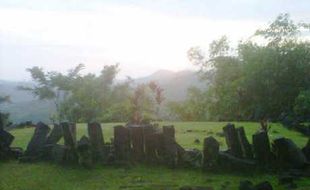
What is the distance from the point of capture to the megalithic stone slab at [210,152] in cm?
1766

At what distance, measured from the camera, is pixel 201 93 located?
71188 millimetres

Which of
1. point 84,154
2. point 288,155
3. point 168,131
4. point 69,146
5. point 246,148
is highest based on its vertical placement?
point 168,131

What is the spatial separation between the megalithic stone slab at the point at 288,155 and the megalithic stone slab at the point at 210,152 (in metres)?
2.45

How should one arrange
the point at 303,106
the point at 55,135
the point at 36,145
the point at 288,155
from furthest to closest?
1. the point at 303,106
2. the point at 55,135
3. the point at 36,145
4. the point at 288,155

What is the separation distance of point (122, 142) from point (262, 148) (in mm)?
5774

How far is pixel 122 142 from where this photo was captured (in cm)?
1916

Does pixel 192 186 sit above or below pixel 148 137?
below

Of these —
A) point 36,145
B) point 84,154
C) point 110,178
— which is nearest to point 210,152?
point 110,178

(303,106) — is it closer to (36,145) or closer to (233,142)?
(233,142)

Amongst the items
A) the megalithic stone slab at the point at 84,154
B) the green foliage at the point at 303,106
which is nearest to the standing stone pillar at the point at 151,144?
the megalithic stone slab at the point at 84,154

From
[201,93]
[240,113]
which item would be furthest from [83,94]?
[240,113]

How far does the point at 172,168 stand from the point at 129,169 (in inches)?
68.5

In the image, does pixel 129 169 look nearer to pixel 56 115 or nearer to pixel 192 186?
pixel 192 186

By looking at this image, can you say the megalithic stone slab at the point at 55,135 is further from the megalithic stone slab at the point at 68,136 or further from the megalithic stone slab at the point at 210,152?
the megalithic stone slab at the point at 210,152
